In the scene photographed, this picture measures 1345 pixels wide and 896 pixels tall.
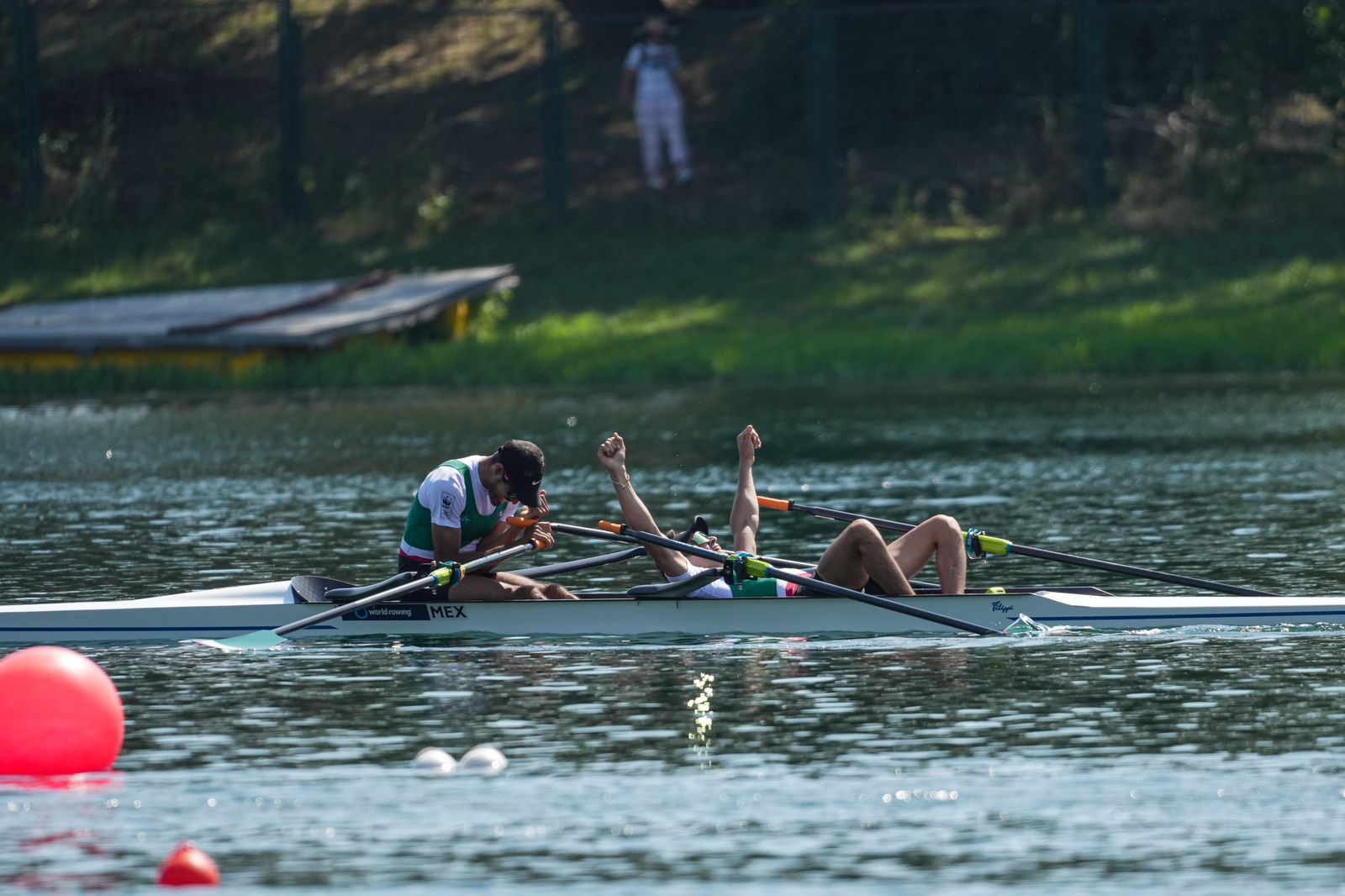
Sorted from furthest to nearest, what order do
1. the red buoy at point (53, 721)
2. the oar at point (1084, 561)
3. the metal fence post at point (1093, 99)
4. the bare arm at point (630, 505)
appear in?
the metal fence post at point (1093, 99) → the oar at point (1084, 561) → the bare arm at point (630, 505) → the red buoy at point (53, 721)

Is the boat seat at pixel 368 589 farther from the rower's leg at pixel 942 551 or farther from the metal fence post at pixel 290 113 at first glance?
the metal fence post at pixel 290 113

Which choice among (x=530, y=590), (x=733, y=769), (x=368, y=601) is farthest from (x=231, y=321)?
(x=733, y=769)

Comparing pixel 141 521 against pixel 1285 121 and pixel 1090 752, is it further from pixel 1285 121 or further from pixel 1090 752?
pixel 1285 121

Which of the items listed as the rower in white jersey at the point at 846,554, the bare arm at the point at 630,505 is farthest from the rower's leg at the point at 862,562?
the bare arm at the point at 630,505

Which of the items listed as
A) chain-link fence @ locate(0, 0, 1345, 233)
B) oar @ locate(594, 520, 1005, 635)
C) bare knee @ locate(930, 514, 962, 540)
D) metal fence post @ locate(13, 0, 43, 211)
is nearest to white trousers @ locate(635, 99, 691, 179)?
chain-link fence @ locate(0, 0, 1345, 233)

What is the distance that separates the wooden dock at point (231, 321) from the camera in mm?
34594

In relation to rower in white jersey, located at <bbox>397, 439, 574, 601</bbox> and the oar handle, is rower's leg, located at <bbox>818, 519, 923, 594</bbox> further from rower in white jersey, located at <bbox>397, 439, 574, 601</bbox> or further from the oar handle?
rower in white jersey, located at <bbox>397, 439, 574, 601</bbox>

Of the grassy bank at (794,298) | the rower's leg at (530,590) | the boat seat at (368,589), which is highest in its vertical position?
the grassy bank at (794,298)

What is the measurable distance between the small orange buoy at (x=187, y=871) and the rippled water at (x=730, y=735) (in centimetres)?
19

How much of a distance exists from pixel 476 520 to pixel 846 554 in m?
2.24

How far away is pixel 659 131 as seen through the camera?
41.2m

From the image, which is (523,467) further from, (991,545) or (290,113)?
(290,113)

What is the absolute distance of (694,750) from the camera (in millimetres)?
12352

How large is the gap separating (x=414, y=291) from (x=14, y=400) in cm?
569
